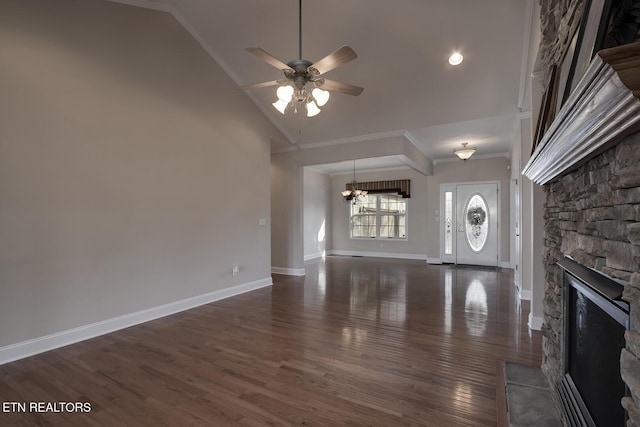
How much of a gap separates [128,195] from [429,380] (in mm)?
3668

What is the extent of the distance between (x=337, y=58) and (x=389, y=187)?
695 centimetres

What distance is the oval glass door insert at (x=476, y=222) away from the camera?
26.1 ft

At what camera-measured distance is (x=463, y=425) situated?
197 centimetres

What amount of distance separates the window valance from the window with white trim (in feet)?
0.91

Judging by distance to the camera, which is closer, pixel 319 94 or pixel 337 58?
pixel 337 58

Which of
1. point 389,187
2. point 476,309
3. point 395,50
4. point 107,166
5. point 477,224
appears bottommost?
point 476,309

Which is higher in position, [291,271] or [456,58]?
[456,58]

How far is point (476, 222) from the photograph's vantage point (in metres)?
8.07

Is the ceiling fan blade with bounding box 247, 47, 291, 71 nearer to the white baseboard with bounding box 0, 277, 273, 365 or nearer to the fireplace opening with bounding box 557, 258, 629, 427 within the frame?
the fireplace opening with bounding box 557, 258, 629, 427

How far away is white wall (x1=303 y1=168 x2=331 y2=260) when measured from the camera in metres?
9.41

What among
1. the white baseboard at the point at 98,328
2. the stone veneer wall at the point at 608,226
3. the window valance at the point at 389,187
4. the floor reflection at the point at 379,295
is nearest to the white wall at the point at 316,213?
the window valance at the point at 389,187

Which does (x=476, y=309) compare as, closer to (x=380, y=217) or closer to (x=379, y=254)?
(x=379, y=254)

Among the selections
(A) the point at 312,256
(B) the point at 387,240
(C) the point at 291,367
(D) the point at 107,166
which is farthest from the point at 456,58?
(A) the point at 312,256

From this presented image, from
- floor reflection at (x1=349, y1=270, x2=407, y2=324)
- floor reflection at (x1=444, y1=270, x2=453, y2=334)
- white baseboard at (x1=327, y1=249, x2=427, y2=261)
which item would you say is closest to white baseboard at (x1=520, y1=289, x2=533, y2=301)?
floor reflection at (x1=444, y1=270, x2=453, y2=334)
